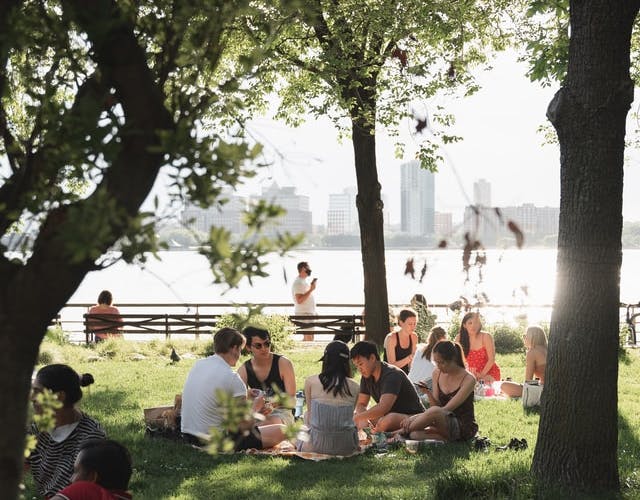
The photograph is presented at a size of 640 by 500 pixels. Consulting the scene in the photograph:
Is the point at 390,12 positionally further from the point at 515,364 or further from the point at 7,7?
the point at 7,7

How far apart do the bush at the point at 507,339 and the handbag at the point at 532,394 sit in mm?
6697

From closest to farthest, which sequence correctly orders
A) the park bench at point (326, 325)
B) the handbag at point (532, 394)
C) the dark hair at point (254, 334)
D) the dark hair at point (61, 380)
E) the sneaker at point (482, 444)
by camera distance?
1. the dark hair at point (61, 380)
2. the sneaker at point (482, 444)
3. the dark hair at point (254, 334)
4. the handbag at point (532, 394)
5. the park bench at point (326, 325)

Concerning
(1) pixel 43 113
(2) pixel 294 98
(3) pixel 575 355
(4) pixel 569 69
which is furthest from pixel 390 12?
(1) pixel 43 113

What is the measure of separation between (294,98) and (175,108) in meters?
14.8

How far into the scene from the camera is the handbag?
1161 centimetres

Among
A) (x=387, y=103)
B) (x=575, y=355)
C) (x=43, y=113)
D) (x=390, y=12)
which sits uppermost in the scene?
(x=390, y=12)

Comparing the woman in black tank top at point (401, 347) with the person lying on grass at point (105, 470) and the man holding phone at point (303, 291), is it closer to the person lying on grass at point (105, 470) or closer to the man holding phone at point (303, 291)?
the man holding phone at point (303, 291)

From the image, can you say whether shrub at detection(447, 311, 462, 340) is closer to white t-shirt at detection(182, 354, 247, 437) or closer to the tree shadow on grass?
the tree shadow on grass

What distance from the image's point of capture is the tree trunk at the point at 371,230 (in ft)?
56.0

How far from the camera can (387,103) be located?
636 inches

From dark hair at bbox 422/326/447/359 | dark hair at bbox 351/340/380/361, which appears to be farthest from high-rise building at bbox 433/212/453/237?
dark hair at bbox 422/326/447/359

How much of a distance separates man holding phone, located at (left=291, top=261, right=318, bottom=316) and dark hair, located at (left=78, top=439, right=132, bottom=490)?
13.8 metres

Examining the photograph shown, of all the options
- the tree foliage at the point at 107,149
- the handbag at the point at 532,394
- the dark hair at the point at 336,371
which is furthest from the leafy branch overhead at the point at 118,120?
the handbag at the point at 532,394

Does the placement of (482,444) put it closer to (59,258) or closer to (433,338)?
(433,338)
